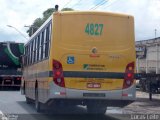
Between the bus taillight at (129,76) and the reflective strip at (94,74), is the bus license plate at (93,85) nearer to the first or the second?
the reflective strip at (94,74)

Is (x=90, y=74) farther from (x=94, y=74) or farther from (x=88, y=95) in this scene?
(x=88, y=95)

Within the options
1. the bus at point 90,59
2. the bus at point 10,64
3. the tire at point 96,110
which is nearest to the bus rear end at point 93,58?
the bus at point 90,59

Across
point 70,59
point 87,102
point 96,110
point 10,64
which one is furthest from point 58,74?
point 10,64

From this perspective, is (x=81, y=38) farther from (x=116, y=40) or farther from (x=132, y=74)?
(x=132, y=74)

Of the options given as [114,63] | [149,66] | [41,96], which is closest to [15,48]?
[149,66]

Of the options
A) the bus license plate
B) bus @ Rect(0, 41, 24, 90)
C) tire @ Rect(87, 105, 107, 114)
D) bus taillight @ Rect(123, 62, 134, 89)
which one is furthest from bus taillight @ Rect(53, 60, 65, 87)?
bus @ Rect(0, 41, 24, 90)

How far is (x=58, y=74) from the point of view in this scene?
12898mm

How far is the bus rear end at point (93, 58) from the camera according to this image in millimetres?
12898

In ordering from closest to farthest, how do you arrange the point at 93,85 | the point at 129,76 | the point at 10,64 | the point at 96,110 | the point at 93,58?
the point at 93,85 < the point at 93,58 < the point at 129,76 < the point at 96,110 < the point at 10,64

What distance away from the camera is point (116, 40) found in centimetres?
1336

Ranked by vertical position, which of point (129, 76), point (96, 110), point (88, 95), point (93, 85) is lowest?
point (96, 110)

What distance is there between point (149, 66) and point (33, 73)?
22.6 feet

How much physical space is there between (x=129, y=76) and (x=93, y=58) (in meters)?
1.23

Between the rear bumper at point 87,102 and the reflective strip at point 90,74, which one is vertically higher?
the reflective strip at point 90,74
